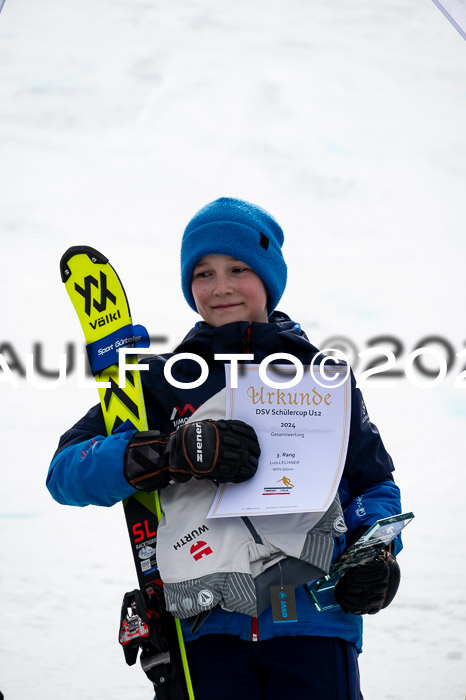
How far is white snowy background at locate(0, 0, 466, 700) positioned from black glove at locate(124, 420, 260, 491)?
2.07m

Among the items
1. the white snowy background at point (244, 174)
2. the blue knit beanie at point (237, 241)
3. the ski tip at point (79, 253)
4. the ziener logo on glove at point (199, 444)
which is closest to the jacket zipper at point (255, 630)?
the ziener logo on glove at point (199, 444)

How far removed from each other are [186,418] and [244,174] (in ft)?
7.99

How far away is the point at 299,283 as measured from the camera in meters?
3.72

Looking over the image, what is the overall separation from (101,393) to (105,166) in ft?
8.47

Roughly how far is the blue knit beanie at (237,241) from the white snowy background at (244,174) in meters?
1.79

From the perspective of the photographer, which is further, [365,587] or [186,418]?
[186,418]

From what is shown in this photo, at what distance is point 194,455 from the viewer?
1.08 meters

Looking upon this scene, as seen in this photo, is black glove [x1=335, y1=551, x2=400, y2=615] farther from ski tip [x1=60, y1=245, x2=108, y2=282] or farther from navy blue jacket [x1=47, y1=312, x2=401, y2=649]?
ski tip [x1=60, y1=245, x2=108, y2=282]

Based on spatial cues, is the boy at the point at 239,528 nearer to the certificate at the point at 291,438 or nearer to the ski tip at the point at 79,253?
the certificate at the point at 291,438

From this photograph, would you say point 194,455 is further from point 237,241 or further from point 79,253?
point 79,253

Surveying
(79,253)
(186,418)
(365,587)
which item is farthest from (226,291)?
(365,587)

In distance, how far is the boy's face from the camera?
4.39 feet

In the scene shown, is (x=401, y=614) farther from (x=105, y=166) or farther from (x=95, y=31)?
(x=95, y=31)

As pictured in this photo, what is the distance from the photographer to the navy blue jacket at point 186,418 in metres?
1.16
